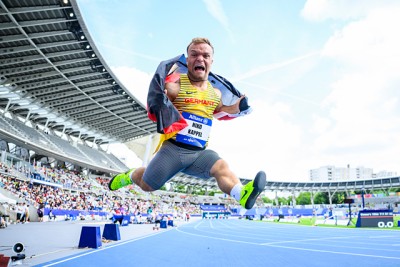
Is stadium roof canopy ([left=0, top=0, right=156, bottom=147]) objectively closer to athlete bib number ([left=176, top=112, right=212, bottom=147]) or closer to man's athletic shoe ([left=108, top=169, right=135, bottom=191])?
man's athletic shoe ([left=108, top=169, right=135, bottom=191])

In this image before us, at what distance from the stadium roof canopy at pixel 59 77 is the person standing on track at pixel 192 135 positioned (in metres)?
25.3

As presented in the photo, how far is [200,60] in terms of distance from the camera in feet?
11.6

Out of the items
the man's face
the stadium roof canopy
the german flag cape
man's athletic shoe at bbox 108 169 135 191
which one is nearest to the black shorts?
the german flag cape

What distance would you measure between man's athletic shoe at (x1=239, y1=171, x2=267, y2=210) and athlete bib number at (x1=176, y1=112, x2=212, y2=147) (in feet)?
2.39

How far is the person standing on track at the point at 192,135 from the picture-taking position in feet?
11.7

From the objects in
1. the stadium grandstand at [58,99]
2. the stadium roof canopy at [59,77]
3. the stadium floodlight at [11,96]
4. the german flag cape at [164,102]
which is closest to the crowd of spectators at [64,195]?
the stadium grandstand at [58,99]

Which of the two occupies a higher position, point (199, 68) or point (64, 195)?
point (199, 68)

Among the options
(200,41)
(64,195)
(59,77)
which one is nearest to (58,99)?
(59,77)

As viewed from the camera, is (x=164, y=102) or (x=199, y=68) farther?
(x=199, y=68)

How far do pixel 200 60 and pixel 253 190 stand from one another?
140cm

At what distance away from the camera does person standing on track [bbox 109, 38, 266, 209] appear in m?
3.56

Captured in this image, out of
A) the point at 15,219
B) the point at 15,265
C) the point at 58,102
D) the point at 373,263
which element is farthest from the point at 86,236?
the point at 58,102

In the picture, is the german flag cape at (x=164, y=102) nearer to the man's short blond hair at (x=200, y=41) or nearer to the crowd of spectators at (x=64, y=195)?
the man's short blond hair at (x=200, y=41)

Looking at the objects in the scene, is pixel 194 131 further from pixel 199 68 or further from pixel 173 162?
pixel 199 68
